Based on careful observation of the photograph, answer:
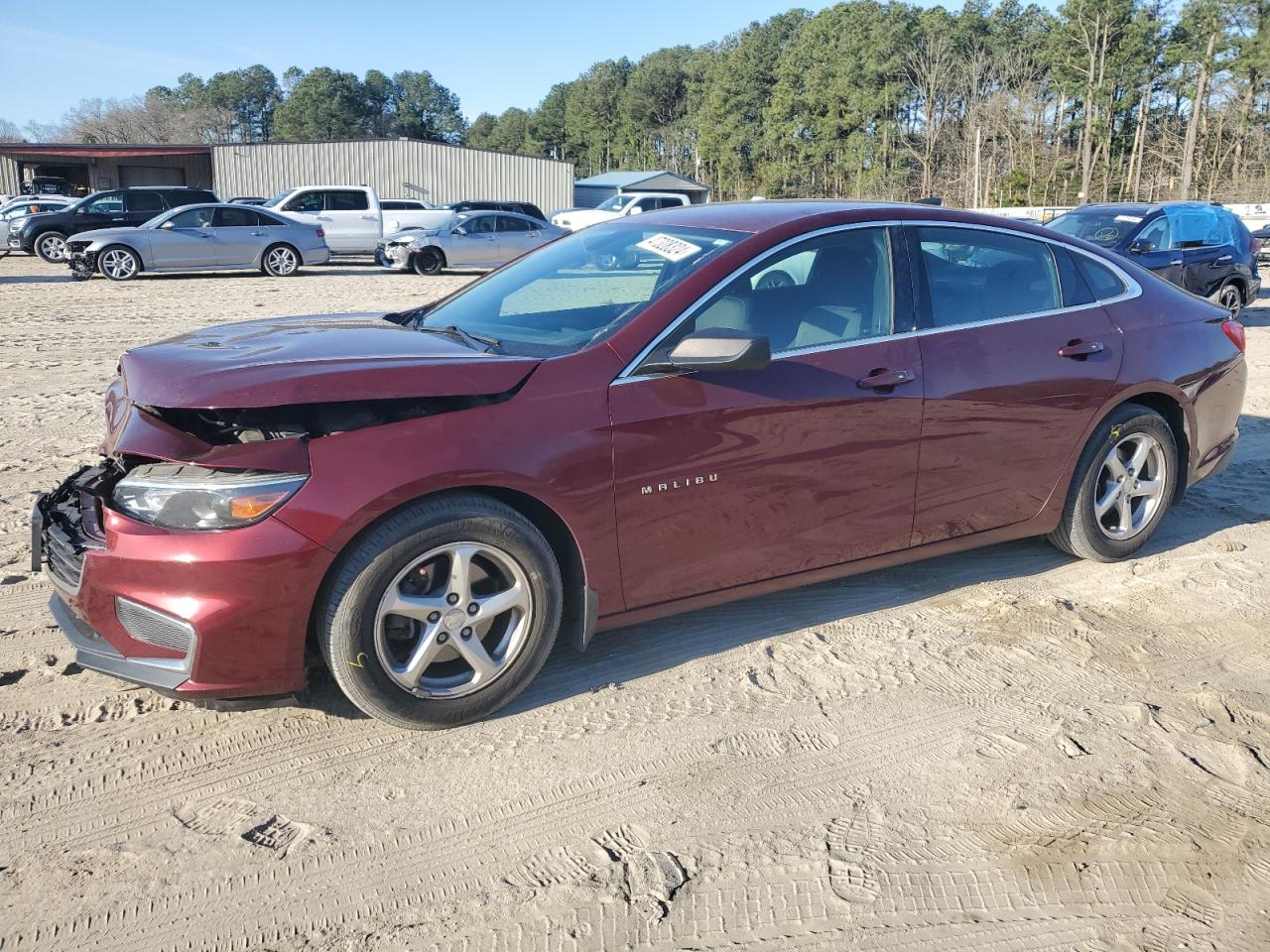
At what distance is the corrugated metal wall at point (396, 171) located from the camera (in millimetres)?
44312

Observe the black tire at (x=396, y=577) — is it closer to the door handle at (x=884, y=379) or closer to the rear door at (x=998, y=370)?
the door handle at (x=884, y=379)

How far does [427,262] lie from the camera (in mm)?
23406

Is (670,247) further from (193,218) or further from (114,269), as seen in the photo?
(193,218)

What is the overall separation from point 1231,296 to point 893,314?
11.7 metres

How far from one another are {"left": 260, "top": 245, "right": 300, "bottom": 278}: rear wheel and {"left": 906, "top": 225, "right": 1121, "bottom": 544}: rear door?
19.5 meters

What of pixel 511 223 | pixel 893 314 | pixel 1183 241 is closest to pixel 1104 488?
pixel 893 314

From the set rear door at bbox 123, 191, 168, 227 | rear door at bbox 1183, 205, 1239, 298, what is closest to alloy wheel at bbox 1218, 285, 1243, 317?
rear door at bbox 1183, 205, 1239, 298

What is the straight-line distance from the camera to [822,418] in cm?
391

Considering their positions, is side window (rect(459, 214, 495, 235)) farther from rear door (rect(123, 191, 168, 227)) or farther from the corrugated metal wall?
the corrugated metal wall

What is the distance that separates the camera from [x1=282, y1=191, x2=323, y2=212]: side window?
2567 cm

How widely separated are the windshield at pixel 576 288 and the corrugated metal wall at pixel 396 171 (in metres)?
41.9

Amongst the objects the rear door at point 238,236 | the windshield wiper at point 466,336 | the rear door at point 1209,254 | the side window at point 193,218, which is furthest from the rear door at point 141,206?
the windshield wiper at point 466,336

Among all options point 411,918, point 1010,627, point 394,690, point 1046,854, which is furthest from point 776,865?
point 1010,627

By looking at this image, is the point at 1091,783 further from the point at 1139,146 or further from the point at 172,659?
the point at 1139,146
